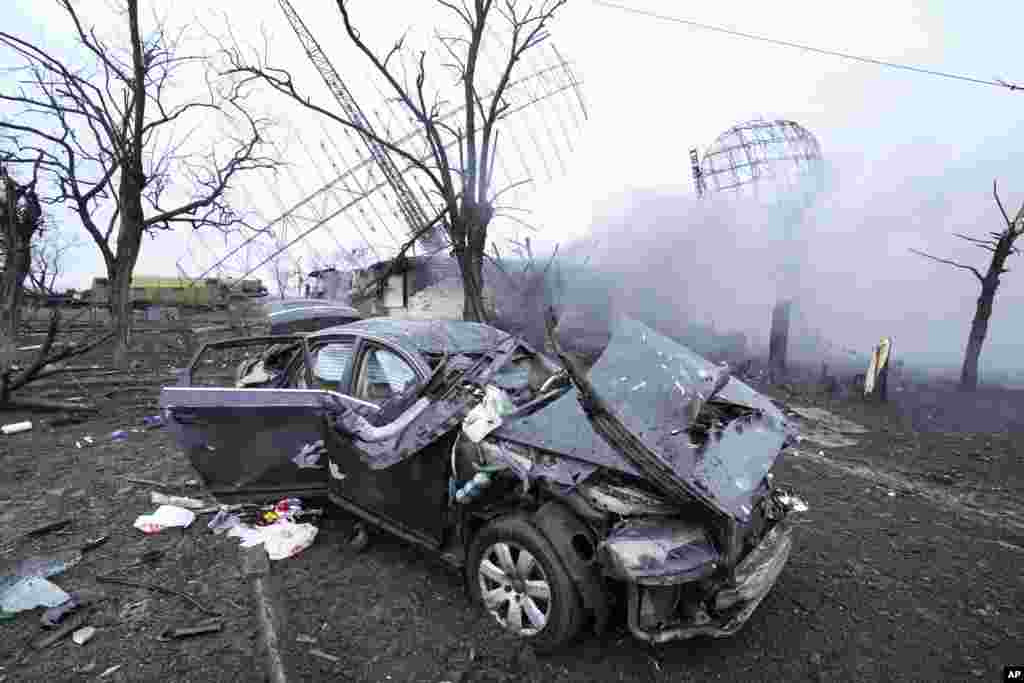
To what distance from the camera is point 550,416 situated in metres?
2.74

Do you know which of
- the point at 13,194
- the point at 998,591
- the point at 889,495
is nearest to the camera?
the point at 998,591

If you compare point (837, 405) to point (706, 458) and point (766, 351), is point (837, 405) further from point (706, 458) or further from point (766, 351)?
point (706, 458)

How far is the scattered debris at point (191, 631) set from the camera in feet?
8.95

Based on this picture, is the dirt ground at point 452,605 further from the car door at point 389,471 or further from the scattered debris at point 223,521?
the car door at point 389,471

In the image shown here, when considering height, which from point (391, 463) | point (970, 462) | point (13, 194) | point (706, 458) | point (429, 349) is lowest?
point (970, 462)

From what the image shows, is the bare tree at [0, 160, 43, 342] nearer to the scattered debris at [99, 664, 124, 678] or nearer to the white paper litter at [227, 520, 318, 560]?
the white paper litter at [227, 520, 318, 560]

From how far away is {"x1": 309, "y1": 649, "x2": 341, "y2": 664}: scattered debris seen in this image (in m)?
2.60

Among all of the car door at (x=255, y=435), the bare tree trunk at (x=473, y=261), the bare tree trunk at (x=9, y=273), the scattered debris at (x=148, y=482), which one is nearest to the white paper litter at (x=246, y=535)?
the car door at (x=255, y=435)

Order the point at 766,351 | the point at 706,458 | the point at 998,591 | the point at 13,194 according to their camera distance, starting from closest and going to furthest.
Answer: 1. the point at 706,458
2. the point at 998,591
3. the point at 13,194
4. the point at 766,351

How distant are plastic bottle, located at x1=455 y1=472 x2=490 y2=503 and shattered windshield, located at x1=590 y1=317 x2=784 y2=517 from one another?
0.76 m

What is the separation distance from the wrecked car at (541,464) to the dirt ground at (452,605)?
1.10 feet

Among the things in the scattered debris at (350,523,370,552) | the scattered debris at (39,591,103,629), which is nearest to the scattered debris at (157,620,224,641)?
the scattered debris at (39,591,103,629)

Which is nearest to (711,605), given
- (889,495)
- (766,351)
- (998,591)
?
(998,591)

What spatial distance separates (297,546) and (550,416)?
2.21 m
